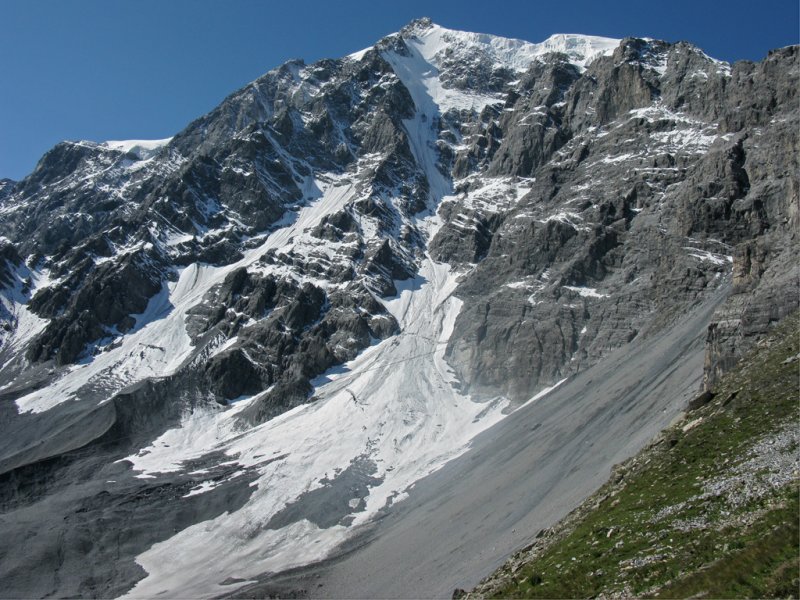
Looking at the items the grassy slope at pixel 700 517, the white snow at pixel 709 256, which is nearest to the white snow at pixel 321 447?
the white snow at pixel 709 256

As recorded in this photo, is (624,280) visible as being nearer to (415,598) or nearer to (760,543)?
(415,598)

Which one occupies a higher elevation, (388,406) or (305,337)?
(305,337)

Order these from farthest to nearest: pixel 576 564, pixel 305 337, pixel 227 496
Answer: pixel 305 337 < pixel 227 496 < pixel 576 564

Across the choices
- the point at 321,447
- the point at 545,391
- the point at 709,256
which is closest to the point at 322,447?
the point at 321,447

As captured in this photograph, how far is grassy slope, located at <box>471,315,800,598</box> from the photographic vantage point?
81.8ft

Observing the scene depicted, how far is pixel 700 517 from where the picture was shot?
105ft

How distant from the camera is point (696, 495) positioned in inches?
1380

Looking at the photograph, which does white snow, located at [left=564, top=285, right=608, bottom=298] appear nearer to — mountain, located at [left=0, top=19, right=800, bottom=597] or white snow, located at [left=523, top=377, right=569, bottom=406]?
mountain, located at [left=0, top=19, right=800, bottom=597]

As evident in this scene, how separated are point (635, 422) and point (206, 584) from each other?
63696 mm

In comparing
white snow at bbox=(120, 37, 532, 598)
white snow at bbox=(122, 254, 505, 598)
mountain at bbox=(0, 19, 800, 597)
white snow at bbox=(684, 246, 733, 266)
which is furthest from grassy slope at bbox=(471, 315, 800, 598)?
white snow at bbox=(684, 246, 733, 266)

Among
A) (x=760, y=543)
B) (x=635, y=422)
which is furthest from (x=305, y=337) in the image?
(x=760, y=543)

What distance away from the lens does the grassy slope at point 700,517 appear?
24.9 meters

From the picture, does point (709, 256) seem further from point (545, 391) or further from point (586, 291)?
point (545, 391)

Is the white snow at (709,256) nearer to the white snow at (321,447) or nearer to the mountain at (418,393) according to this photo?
the mountain at (418,393)
